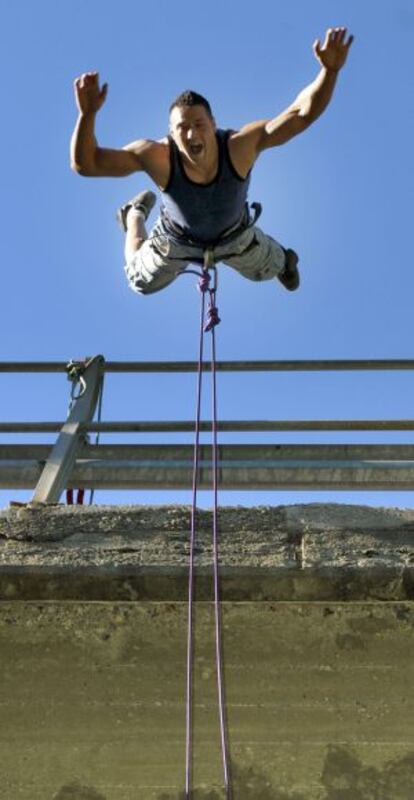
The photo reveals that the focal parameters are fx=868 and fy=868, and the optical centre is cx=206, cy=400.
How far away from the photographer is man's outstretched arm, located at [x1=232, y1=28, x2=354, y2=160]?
424 centimetres

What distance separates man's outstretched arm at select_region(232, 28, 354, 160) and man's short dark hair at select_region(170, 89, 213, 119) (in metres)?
0.25

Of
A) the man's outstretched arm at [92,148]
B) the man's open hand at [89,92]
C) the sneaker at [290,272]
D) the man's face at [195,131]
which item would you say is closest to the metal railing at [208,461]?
the man's outstretched arm at [92,148]

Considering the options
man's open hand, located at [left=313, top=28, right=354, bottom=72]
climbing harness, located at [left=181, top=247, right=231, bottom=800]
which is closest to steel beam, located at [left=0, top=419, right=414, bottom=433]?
climbing harness, located at [left=181, top=247, right=231, bottom=800]

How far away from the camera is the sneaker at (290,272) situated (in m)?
6.53

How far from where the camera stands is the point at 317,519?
3.16 metres

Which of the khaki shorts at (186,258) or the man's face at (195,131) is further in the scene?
the khaki shorts at (186,258)

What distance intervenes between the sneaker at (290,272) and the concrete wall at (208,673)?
3.87 meters

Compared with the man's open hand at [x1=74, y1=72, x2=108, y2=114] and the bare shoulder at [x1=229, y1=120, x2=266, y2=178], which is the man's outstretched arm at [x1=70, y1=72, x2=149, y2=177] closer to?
the man's open hand at [x1=74, y1=72, x2=108, y2=114]

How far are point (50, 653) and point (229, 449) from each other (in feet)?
6.63

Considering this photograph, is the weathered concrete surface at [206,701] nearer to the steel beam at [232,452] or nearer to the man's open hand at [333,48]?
the steel beam at [232,452]

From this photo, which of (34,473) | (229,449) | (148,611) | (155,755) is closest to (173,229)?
(229,449)

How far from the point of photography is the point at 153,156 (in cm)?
489

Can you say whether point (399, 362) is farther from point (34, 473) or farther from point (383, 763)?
point (383, 763)

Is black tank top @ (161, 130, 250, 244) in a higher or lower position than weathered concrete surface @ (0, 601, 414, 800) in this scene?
higher
